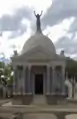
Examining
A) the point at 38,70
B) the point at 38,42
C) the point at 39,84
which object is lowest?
the point at 39,84

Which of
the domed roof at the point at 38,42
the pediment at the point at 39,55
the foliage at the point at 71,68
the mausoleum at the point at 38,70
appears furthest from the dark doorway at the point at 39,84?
the foliage at the point at 71,68

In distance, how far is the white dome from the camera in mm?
43344

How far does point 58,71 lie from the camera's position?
4325 cm

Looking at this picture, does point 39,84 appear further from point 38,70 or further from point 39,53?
point 39,53

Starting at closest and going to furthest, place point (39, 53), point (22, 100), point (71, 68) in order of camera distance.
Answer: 1. point (22, 100)
2. point (39, 53)
3. point (71, 68)

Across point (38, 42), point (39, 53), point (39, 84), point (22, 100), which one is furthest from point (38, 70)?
point (22, 100)

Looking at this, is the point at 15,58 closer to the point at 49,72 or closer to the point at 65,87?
the point at 49,72

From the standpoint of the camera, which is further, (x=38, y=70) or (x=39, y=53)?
(x=38, y=70)

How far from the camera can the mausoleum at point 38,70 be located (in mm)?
41312

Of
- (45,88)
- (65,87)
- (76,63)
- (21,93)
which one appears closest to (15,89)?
(21,93)

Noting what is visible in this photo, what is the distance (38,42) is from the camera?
4372cm

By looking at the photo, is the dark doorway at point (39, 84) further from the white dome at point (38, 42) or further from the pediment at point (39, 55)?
the white dome at point (38, 42)

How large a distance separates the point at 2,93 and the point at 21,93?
342cm

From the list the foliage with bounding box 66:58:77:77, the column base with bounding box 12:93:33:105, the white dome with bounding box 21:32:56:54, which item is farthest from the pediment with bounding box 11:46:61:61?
the foliage with bounding box 66:58:77:77
